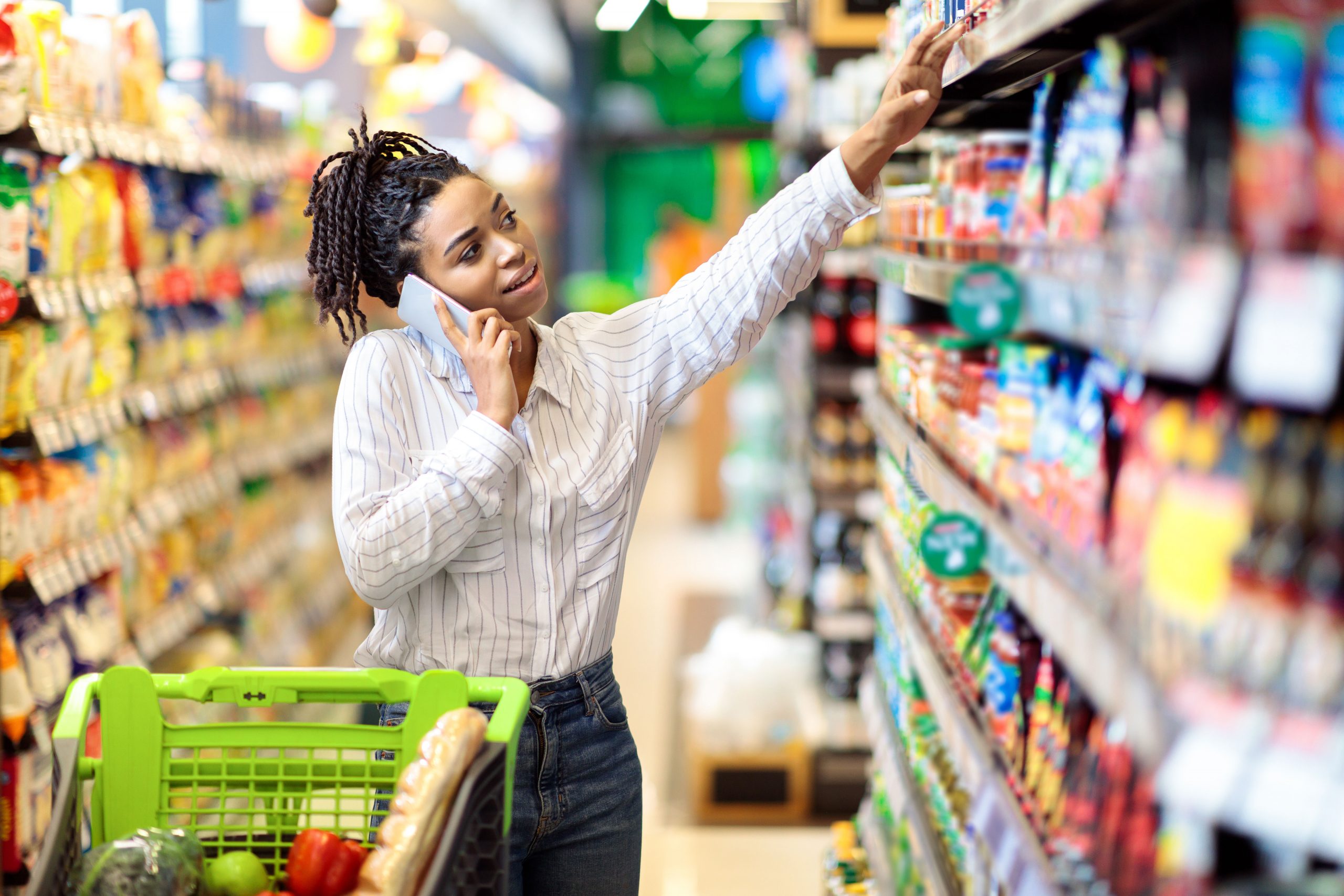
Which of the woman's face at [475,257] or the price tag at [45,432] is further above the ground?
the woman's face at [475,257]

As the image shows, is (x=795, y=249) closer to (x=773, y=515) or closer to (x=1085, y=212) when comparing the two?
(x=1085, y=212)

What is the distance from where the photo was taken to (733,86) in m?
17.7

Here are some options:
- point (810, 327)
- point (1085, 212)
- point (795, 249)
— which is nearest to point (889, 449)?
point (795, 249)

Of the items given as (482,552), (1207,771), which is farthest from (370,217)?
(1207,771)

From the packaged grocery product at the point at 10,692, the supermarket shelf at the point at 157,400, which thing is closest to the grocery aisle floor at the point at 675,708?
the packaged grocery product at the point at 10,692

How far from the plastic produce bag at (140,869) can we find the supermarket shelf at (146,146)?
1.78m

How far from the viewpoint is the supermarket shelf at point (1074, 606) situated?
37.5 inches

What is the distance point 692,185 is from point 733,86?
1.92 metres

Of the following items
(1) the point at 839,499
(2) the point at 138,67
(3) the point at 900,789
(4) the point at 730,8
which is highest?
(4) the point at 730,8

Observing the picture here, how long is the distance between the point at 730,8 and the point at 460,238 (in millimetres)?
4786

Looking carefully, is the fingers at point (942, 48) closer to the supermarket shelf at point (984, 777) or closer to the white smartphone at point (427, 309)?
the white smartphone at point (427, 309)

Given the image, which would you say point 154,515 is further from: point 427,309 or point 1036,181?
point 1036,181

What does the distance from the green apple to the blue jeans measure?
321 mm

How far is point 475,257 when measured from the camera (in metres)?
1.87
